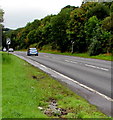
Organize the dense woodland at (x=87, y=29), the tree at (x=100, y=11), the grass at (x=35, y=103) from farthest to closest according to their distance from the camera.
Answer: the tree at (x=100, y=11), the dense woodland at (x=87, y=29), the grass at (x=35, y=103)

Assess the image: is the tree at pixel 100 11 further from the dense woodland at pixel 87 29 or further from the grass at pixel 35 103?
the grass at pixel 35 103

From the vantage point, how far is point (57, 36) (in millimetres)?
62156

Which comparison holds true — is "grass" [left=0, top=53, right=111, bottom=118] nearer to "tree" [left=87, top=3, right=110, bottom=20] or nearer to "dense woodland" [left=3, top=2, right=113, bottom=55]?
Answer: "dense woodland" [left=3, top=2, right=113, bottom=55]

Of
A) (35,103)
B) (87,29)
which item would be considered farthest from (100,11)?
(35,103)

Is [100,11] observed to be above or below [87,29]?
above

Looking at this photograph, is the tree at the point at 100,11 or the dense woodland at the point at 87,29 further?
the tree at the point at 100,11

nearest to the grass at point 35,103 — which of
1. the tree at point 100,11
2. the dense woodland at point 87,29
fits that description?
the dense woodland at point 87,29

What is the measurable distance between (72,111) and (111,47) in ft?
112

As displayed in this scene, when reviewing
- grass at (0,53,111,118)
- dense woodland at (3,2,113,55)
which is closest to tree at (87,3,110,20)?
dense woodland at (3,2,113,55)

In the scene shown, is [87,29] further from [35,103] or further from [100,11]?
[35,103]

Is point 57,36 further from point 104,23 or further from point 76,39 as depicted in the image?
point 104,23

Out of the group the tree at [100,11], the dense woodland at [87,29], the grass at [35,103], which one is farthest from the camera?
the tree at [100,11]

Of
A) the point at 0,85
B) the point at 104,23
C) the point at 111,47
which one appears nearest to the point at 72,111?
the point at 0,85

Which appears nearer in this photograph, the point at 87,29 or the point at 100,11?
the point at 87,29
